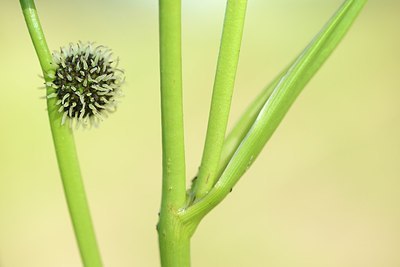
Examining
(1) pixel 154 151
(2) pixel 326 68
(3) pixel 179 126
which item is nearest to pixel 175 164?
(3) pixel 179 126

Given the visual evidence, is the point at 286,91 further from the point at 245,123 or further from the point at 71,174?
the point at 71,174

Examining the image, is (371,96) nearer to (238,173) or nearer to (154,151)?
(154,151)

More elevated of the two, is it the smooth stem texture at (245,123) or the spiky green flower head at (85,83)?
the spiky green flower head at (85,83)

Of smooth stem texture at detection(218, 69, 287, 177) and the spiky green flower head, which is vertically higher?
the spiky green flower head
